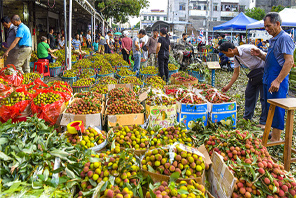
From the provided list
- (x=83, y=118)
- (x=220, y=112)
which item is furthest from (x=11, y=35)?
(x=220, y=112)

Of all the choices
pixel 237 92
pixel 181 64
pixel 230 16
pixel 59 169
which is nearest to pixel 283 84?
pixel 59 169

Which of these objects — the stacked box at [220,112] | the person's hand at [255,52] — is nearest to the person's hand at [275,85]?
the stacked box at [220,112]

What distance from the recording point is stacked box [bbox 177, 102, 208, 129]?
3871 millimetres

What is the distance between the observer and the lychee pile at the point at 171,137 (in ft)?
8.64

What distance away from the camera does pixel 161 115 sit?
377cm

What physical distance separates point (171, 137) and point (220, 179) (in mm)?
782

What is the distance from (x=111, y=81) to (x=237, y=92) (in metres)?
4.57

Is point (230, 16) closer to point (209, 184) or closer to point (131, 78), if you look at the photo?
point (131, 78)

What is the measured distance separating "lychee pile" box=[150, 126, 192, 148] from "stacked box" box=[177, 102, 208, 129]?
1.03 metres

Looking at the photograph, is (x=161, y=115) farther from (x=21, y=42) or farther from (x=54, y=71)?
(x=54, y=71)

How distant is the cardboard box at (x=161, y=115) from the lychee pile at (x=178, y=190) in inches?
70.6

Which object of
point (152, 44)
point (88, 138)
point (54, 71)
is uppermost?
point (152, 44)

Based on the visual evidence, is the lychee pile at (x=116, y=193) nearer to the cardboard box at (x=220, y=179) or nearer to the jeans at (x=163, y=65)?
the cardboard box at (x=220, y=179)

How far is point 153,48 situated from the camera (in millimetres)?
8789
